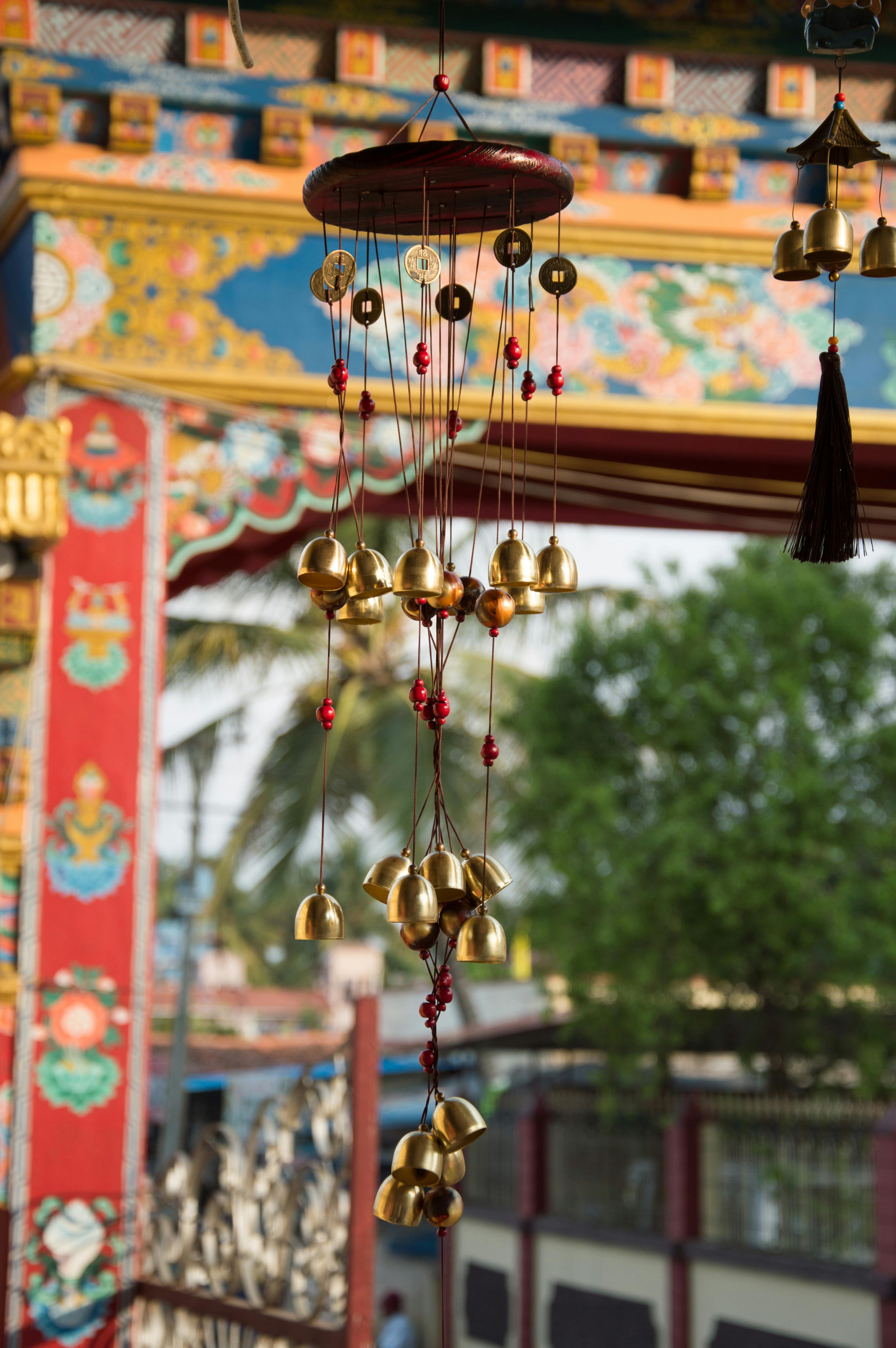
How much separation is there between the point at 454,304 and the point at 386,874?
0.72m

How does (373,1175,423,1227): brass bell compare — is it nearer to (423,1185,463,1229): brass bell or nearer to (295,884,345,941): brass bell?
(423,1185,463,1229): brass bell

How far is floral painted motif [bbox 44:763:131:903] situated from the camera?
3012mm

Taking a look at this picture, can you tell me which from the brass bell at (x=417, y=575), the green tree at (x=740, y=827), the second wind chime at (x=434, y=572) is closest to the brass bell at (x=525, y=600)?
the second wind chime at (x=434, y=572)

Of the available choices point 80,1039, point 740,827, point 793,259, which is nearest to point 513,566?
point 793,259

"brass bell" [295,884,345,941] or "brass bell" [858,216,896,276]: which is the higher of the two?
"brass bell" [858,216,896,276]

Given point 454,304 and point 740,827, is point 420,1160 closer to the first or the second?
point 454,304

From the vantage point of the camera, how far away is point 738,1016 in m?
8.52

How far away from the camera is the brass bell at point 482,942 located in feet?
5.80

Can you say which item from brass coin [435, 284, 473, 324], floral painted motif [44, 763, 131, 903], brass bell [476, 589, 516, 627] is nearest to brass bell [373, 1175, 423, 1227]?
brass bell [476, 589, 516, 627]

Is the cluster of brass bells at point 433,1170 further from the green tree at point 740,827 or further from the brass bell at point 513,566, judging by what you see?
the green tree at point 740,827

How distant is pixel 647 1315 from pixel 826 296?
661cm

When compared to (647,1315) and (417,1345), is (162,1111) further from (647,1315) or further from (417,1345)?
(647,1315)

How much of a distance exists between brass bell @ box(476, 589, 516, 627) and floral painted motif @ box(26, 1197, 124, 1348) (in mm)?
1710

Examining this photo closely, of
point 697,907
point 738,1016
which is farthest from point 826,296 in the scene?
point 738,1016
